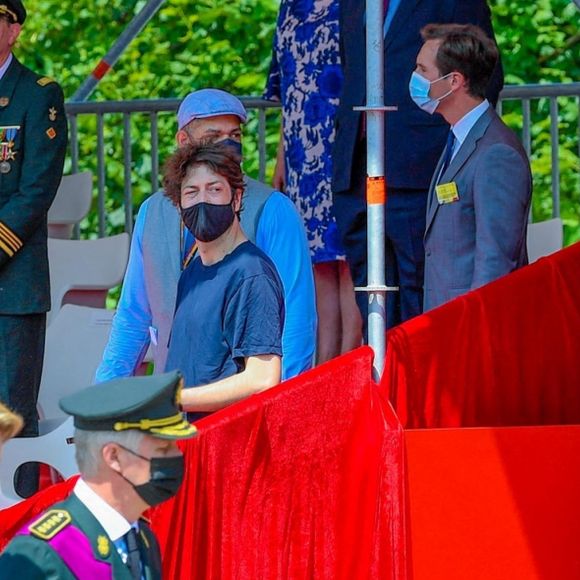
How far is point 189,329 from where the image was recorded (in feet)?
17.0

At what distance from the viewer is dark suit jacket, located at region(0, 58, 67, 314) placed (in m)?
6.67

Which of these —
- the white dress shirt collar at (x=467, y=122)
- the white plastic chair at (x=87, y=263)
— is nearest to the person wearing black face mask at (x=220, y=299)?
the white dress shirt collar at (x=467, y=122)

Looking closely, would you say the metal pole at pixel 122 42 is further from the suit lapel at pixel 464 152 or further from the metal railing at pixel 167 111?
the suit lapel at pixel 464 152

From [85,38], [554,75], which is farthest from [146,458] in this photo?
[85,38]

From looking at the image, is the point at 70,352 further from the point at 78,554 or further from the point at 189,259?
the point at 78,554

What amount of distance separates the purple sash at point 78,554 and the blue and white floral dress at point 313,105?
3755mm

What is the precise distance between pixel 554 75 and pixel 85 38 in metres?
4.14

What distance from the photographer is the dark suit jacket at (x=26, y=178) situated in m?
6.67

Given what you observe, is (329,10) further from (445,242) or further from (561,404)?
(561,404)

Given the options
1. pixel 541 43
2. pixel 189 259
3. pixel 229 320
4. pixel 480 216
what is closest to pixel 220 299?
pixel 229 320

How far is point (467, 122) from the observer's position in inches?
242

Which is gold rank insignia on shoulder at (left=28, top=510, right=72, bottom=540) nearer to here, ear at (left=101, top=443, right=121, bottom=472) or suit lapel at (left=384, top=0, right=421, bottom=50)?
ear at (left=101, top=443, right=121, bottom=472)

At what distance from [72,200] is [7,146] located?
97.7 inches

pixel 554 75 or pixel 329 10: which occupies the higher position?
pixel 554 75
